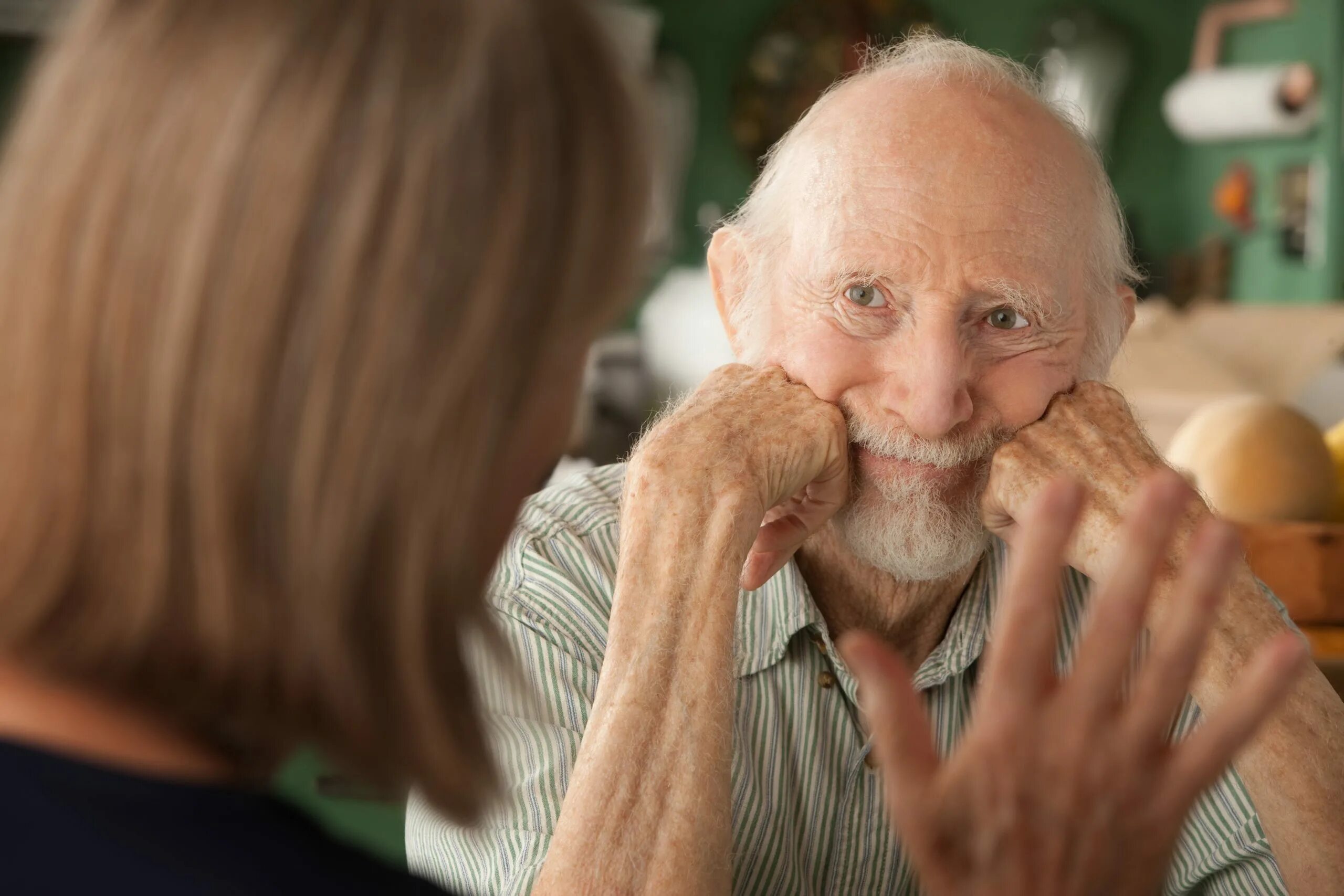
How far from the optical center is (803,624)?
133 centimetres

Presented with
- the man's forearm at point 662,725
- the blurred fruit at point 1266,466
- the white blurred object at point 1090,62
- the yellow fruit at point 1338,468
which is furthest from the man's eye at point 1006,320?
the white blurred object at point 1090,62

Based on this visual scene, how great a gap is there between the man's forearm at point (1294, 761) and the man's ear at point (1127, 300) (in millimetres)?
392

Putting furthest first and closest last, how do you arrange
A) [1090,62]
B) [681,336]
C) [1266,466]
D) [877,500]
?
1. [1090,62]
2. [681,336]
3. [1266,466]
4. [877,500]

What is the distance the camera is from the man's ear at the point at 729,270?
150cm

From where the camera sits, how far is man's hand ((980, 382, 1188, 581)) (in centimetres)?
128

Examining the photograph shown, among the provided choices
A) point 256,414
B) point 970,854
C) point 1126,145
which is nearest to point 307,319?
point 256,414

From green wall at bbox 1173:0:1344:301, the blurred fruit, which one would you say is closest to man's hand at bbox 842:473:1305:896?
the blurred fruit

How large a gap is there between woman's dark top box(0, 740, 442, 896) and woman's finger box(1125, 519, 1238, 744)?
16.3 inches

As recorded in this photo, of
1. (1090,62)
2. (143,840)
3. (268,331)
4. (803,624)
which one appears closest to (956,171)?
(803,624)

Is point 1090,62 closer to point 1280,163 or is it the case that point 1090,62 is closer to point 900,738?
point 1280,163

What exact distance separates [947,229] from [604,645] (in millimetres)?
519

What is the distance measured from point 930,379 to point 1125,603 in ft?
1.96

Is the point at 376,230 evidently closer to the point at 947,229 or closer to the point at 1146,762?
the point at 1146,762

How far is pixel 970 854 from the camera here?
28.7 inches
